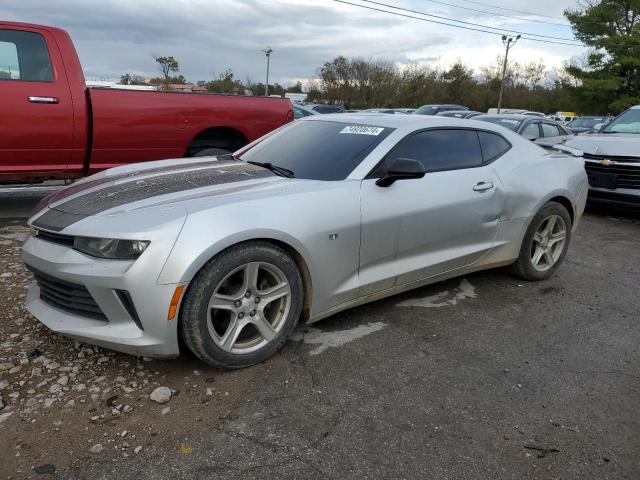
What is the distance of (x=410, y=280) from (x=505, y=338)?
0.74 meters

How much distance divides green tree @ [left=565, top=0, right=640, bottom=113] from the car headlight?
4102cm

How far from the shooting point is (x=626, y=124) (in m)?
8.45

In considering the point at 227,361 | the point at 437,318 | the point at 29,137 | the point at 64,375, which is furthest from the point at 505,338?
the point at 29,137

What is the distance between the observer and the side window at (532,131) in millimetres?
10219

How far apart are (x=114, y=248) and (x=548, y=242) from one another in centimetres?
373

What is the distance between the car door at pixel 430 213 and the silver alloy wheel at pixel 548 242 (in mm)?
733

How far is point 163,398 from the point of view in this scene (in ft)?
8.57

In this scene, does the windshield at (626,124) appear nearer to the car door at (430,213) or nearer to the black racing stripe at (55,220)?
the car door at (430,213)

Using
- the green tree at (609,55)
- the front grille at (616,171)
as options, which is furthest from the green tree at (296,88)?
the front grille at (616,171)

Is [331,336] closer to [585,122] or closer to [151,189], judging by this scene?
[151,189]

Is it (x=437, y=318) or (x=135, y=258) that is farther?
(x=437, y=318)

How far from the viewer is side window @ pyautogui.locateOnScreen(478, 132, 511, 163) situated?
4.21m

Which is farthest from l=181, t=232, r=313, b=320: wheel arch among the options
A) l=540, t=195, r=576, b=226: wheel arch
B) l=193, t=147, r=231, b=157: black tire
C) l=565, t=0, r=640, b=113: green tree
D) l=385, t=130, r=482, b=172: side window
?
l=565, t=0, r=640, b=113: green tree

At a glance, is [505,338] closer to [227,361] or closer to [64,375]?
[227,361]
